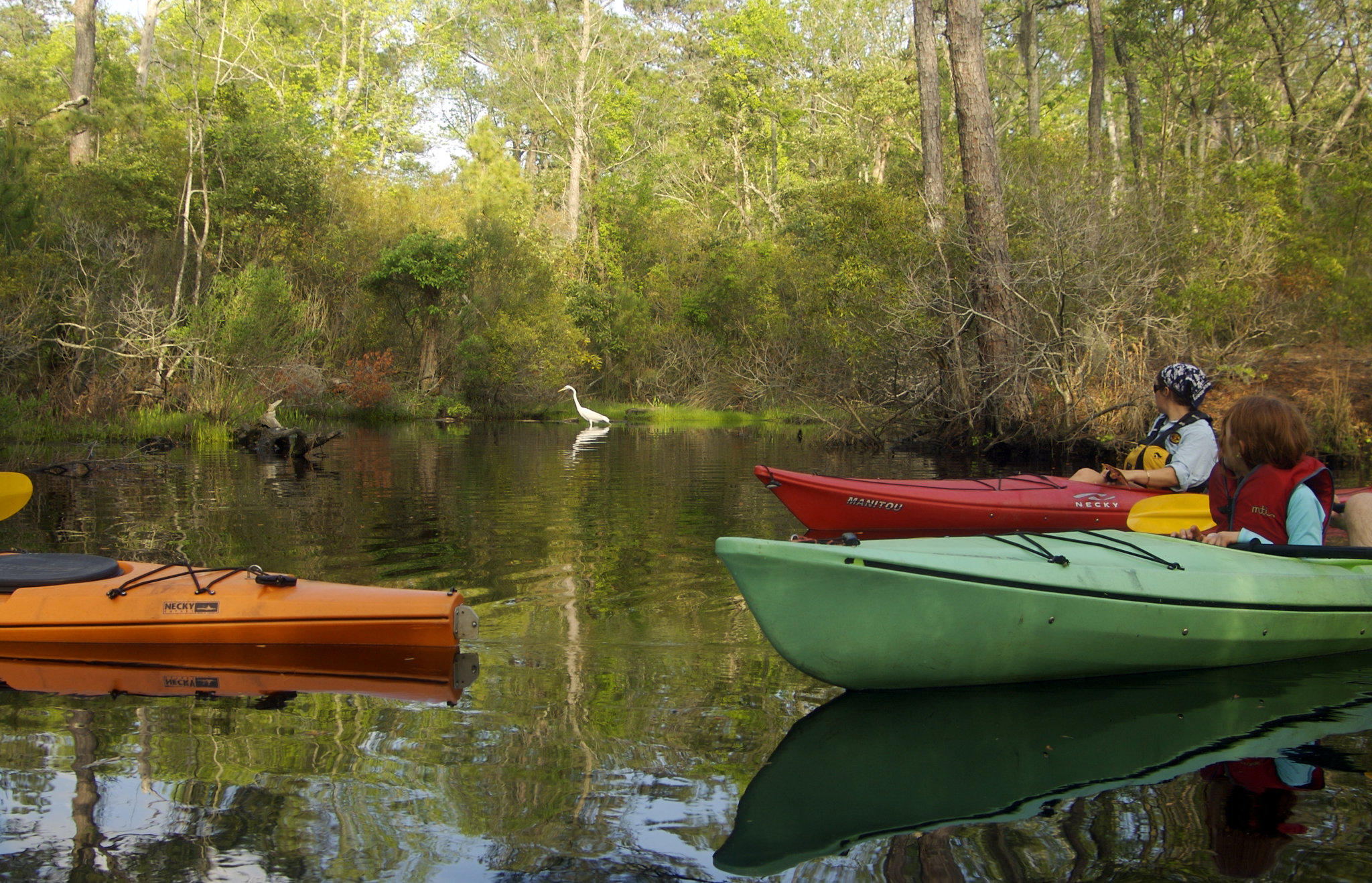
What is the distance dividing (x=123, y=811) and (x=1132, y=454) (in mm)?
6234

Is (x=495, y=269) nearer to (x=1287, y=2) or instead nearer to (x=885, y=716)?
(x=1287, y=2)

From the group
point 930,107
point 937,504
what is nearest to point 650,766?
point 937,504

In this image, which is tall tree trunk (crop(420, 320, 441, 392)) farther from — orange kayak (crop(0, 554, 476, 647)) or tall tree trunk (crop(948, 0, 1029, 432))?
orange kayak (crop(0, 554, 476, 647))

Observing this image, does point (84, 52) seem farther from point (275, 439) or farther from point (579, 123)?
point (579, 123)

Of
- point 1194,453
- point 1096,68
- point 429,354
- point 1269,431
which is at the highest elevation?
point 1096,68

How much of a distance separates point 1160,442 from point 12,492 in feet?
22.5

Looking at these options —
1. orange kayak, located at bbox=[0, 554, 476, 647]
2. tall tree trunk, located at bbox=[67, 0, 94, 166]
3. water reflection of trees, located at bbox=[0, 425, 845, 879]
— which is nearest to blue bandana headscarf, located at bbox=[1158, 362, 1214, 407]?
water reflection of trees, located at bbox=[0, 425, 845, 879]

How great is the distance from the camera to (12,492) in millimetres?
6184

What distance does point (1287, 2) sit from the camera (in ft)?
68.4

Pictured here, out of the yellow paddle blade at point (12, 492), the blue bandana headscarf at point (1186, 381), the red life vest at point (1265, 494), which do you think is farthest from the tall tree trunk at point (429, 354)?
the red life vest at point (1265, 494)

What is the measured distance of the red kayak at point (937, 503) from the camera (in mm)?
7188

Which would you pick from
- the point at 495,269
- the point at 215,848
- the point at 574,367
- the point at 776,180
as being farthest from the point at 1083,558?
the point at 776,180

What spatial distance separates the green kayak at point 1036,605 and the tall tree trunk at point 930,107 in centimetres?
1053

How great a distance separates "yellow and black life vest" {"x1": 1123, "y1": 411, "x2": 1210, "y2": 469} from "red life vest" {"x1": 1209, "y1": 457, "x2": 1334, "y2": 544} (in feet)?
5.08
